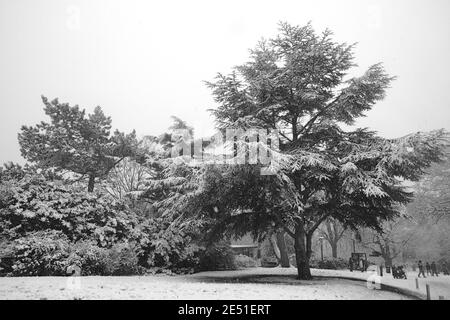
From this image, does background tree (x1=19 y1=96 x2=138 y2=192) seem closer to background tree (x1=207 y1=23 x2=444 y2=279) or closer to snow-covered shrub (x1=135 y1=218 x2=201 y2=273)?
snow-covered shrub (x1=135 y1=218 x2=201 y2=273)

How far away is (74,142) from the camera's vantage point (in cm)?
2325

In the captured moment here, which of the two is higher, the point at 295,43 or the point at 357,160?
the point at 295,43

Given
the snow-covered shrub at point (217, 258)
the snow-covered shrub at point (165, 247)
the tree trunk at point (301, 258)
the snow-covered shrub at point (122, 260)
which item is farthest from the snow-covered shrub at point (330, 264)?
the snow-covered shrub at point (122, 260)

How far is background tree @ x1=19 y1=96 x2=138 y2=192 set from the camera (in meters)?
22.6

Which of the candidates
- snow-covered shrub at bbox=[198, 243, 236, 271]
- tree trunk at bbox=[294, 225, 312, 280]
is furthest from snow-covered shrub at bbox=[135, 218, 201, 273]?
tree trunk at bbox=[294, 225, 312, 280]

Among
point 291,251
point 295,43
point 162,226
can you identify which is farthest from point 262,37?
point 291,251

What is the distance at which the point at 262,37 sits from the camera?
14.8 metres

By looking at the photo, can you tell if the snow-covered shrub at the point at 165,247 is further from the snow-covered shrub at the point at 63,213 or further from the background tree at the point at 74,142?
the background tree at the point at 74,142

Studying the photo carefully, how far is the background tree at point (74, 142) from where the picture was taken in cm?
2259

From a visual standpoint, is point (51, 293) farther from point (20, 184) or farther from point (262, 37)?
point (262, 37)

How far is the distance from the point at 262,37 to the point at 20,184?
42.3 feet

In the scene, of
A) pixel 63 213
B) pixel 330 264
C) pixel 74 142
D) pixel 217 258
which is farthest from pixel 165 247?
pixel 330 264

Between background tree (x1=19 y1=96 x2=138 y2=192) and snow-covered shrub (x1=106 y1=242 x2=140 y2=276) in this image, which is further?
background tree (x1=19 y1=96 x2=138 y2=192)
